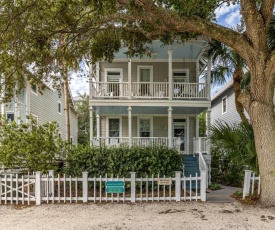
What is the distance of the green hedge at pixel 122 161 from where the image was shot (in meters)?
8.98

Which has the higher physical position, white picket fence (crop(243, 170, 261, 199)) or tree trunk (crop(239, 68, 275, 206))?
tree trunk (crop(239, 68, 275, 206))

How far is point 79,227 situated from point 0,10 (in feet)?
20.5

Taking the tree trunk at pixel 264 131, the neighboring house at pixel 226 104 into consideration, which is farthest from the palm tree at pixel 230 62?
the tree trunk at pixel 264 131

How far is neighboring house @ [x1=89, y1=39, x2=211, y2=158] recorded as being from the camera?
461 inches

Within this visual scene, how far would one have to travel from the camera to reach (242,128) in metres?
7.36

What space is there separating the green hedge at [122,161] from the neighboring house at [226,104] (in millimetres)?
8118

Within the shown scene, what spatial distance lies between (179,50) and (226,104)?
720 cm

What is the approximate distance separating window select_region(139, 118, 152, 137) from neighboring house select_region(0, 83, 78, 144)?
201 inches

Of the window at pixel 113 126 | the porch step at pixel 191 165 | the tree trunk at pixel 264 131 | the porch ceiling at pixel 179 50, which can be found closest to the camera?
the tree trunk at pixel 264 131

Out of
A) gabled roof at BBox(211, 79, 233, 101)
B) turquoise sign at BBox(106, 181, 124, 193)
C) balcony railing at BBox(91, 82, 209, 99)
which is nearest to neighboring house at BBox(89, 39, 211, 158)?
balcony railing at BBox(91, 82, 209, 99)

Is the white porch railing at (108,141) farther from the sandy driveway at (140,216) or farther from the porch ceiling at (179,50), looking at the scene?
the sandy driveway at (140,216)

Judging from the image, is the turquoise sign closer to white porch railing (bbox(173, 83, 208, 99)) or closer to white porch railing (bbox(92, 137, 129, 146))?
white porch railing (bbox(92, 137, 129, 146))

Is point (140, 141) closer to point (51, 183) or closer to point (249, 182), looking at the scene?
point (51, 183)

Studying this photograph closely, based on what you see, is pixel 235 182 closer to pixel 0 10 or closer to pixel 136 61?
pixel 136 61
